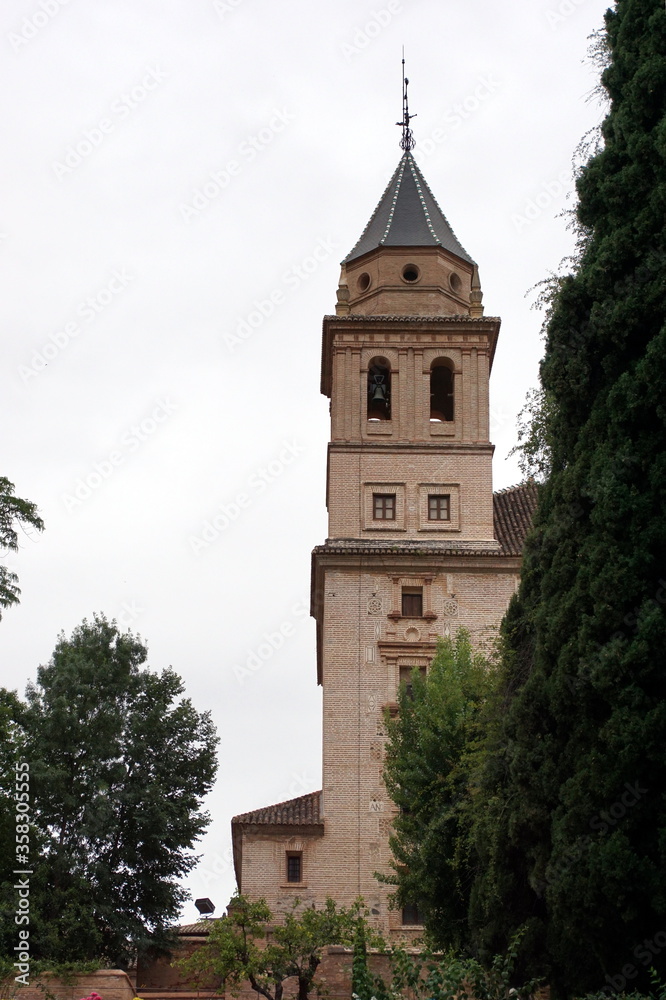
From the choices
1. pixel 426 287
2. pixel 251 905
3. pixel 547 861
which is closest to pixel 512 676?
pixel 547 861

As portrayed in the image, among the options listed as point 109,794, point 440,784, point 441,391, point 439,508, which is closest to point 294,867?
point 109,794

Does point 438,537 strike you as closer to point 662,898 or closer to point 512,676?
point 512,676

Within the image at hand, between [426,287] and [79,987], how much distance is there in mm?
21163

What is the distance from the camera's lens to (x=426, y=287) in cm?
4106

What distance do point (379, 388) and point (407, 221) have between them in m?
5.54

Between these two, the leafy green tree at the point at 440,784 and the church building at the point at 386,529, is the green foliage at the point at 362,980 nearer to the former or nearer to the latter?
the leafy green tree at the point at 440,784

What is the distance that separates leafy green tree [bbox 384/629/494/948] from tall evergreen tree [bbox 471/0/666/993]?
12.0 ft

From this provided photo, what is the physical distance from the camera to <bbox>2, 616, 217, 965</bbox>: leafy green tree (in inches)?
1344

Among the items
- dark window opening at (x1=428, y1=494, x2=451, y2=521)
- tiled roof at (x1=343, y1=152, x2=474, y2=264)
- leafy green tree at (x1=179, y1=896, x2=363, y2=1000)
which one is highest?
tiled roof at (x1=343, y1=152, x2=474, y2=264)

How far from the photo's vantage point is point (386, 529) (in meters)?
38.6

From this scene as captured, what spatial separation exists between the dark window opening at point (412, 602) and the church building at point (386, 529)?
0.15 ft

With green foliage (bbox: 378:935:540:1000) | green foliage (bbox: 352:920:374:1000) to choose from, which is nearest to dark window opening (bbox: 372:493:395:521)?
green foliage (bbox: 378:935:540:1000)

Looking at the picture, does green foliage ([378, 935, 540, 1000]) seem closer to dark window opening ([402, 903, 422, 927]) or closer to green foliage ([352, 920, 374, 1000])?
green foliage ([352, 920, 374, 1000])

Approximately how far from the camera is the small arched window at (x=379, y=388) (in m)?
40.2
